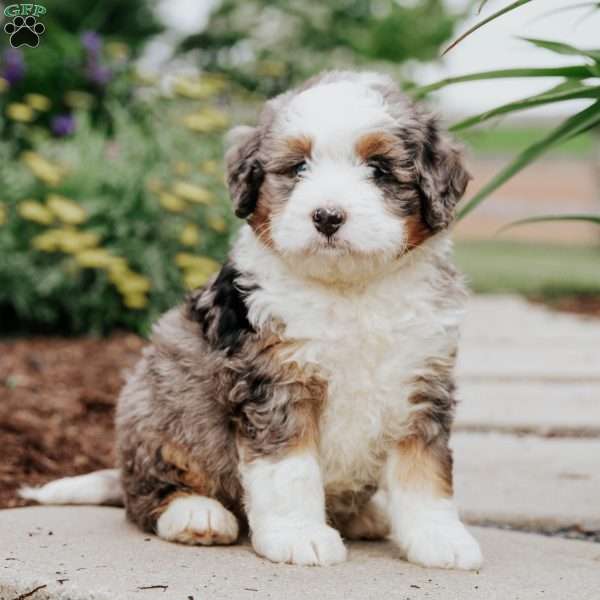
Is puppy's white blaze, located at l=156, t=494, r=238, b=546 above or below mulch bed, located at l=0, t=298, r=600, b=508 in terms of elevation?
above

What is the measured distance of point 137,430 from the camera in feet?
10.6

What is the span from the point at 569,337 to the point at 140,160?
376 centimetres

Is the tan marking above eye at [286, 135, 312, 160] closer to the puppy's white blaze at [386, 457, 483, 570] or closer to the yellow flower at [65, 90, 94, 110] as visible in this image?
the puppy's white blaze at [386, 457, 483, 570]

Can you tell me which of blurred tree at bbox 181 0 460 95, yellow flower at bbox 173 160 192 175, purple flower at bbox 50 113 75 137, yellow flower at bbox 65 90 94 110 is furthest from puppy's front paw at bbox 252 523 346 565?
blurred tree at bbox 181 0 460 95

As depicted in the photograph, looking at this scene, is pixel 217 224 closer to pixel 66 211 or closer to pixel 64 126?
pixel 66 211

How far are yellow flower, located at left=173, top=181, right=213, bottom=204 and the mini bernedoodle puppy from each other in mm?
3507

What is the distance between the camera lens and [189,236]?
22.0 feet

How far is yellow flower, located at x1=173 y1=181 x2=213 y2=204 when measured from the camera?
664 centimetres

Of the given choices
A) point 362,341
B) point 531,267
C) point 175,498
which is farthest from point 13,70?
point 531,267

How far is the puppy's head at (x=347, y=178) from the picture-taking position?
2.77 m

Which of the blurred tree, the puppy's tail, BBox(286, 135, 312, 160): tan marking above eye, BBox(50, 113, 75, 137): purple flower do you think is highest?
the blurred tree

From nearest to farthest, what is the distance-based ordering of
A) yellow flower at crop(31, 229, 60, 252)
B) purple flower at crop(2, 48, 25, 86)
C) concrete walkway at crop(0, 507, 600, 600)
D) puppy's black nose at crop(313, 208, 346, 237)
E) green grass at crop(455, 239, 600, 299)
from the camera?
concrete walkway at crop(0, 507, 600, 600), puppy's black nose at crop(313, 208, 346, 237), yellow flower at crop(31, 229, 60, 252), purple flower at crop(2, 48, 25, 86), green grass at crop(455, 239, 600, 299)

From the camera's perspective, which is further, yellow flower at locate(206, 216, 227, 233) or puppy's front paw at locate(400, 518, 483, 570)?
yellow flower at locate(206, 216, 227, 233)

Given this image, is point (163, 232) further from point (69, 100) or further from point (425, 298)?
point (425, 298)
